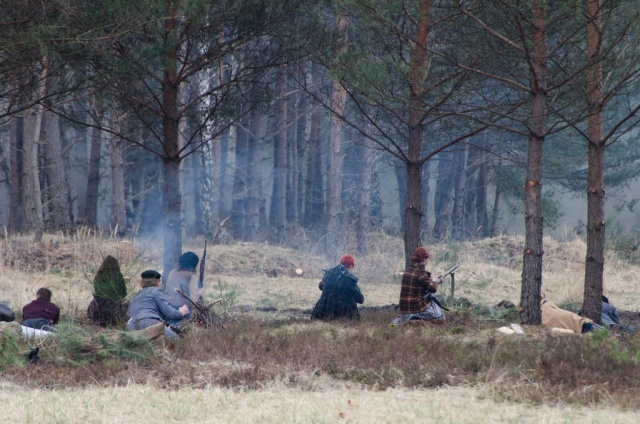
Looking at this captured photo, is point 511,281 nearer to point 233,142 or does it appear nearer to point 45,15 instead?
point 45,15

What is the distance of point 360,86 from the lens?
11320mm

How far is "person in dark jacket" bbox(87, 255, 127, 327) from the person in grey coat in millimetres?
957

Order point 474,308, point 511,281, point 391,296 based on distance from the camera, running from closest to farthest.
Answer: point 474,308, point 391,296, point 511,281

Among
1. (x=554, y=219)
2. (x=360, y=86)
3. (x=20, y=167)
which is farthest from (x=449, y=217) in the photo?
(x=360, y=86)

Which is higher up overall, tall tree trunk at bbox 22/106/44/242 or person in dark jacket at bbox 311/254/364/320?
tall tree trunk at bbox 22/106/44/242

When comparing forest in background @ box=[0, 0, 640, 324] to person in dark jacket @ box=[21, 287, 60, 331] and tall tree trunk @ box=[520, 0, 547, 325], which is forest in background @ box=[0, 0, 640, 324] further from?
person in dark jacket @ box=[21, 287, 60, 331]

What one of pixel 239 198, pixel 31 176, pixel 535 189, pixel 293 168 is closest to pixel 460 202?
pixel 293 168

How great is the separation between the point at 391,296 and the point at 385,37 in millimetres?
5626

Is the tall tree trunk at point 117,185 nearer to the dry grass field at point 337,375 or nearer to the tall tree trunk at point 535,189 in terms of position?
the dry grass field at point 337,375

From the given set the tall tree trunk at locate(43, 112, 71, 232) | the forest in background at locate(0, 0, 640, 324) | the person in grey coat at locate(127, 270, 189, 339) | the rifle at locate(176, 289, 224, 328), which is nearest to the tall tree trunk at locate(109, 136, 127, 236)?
the tall tree trunk at locate(43, 112, 71, 232)

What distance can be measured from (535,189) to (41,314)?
20.4 feet

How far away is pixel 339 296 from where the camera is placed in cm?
1141

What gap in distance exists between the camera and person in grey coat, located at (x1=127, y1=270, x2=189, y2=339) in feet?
30.0

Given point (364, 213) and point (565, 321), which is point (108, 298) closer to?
point (565, 321)
